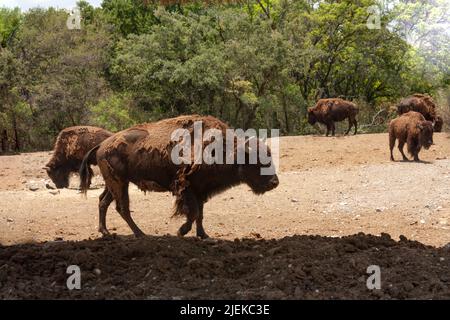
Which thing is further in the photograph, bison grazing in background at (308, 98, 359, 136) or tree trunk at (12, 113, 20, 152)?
tree trunk at (12, 113, 20, 152)

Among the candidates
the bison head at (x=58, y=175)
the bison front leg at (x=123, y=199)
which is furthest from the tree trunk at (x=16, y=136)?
the bison front leg at (x=123, y=199)

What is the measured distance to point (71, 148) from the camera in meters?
12.2

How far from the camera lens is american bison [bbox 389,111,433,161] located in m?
15.8

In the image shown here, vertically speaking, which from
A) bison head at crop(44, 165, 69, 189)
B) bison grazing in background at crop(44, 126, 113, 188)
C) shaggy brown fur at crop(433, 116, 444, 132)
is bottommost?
bison head at crop(44, 165, 69, 189)

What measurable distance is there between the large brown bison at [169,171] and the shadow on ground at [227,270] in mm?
1635

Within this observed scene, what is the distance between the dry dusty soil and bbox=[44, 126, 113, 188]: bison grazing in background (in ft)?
1.87

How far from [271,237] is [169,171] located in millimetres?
1967

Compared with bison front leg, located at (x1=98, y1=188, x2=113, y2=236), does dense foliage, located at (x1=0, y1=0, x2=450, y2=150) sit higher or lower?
higher

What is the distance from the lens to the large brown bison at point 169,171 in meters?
8.09

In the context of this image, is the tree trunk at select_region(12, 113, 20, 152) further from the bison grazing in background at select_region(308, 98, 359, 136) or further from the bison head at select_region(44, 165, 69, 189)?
the bison head at select_region(44, 165, 69, 189)

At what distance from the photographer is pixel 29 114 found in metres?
28.5

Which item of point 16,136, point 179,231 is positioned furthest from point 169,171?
point 16,136

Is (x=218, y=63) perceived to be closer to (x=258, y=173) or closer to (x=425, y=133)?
(x=425, y=133)

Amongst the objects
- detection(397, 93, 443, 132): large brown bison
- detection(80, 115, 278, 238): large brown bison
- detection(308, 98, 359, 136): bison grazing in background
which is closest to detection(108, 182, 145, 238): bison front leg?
detection(80, 115, 278, 238): large brown bison
